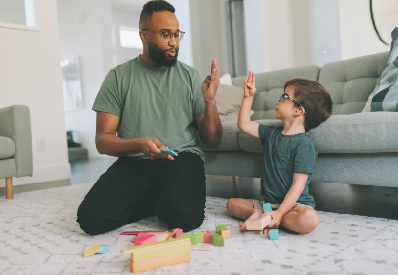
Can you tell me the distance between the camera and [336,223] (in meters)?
1.32

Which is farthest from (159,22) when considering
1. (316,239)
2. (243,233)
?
(316,239)

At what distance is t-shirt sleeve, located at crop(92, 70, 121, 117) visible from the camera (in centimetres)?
150

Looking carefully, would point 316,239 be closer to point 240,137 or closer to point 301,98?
point 301,98

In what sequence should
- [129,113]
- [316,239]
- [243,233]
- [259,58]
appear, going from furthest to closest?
1. [259,58]
2. [129,113]
3. [243,233]
4. [316,239]

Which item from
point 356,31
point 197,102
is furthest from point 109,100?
point 356,31

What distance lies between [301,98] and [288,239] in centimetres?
56

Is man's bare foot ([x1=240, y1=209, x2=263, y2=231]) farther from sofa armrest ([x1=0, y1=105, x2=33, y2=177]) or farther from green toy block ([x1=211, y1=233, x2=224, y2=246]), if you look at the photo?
sofa armrest ([x1=0, y1=105, x2=33, y2=177])

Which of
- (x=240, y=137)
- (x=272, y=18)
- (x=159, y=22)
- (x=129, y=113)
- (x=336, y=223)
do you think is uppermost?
(x=272, y=18)

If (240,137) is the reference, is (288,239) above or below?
below

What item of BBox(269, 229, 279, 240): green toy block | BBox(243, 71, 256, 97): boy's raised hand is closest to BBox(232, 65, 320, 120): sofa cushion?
BBox(243, 71, 256, 97): boy's raised hand

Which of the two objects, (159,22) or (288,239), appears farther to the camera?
(159,22)

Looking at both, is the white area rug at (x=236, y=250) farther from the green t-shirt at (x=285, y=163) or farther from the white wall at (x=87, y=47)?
the white wall at (x=87, y=47)

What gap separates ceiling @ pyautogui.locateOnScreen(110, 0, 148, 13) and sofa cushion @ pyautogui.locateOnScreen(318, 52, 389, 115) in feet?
18.1

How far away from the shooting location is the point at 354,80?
2080 mm
